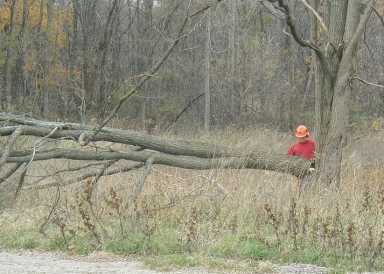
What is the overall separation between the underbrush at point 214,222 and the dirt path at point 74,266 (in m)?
0.24

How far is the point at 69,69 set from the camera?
3203cm

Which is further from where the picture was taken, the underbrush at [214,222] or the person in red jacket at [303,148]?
the person in red jacket at [303,148]

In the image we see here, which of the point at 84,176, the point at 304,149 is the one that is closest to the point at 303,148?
the point at 304,149

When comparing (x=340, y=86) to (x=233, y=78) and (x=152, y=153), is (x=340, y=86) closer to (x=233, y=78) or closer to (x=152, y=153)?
(x=152, y=153)

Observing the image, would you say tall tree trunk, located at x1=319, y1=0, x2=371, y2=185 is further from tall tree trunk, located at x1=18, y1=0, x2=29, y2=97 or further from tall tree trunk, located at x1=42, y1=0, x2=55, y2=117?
tall tree trunk, located at x1=18, y1=0, x2=29, y2=97

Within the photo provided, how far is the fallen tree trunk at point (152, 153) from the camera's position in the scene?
1111 cm

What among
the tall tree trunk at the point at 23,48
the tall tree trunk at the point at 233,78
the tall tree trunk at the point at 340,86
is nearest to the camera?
the tall tree trunk at the point at 340,86

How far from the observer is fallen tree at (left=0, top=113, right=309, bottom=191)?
36.2 ft

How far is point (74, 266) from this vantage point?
7590mm

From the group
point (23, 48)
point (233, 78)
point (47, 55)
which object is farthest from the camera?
point (47, 55)

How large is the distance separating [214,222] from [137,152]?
284 cm

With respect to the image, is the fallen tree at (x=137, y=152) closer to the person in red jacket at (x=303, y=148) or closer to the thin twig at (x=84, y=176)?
the thin twig at (x=84, y=176)

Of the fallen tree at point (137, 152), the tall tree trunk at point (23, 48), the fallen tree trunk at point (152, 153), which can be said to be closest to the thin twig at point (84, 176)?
the fallen tree at point (137, 152)

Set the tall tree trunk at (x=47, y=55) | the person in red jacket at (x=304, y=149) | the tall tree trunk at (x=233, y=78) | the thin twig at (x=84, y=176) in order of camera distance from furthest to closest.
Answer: the tall tree trunk at (x=47, y=55) → the tall tree trunk at (x=233, y=78) → the person in red jacket at (x=304, y=149) → the thin twig at (x=84, y=176)
